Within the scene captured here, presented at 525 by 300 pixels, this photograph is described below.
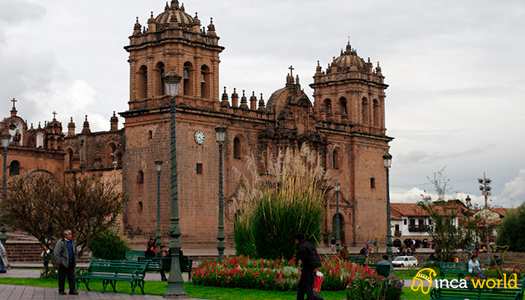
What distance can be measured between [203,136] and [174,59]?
4716 millimetres

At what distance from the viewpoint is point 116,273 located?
2244cm

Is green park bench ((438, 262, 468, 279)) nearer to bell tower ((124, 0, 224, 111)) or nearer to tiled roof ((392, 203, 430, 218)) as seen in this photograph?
bell tower ((124, 0, 224, 111))

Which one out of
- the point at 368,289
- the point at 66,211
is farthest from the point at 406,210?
the point at 368,289

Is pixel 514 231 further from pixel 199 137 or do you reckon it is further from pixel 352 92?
pixel 199 137

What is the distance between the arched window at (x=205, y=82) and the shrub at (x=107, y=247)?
70.9 feet

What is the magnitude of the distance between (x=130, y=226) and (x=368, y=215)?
20610 mm

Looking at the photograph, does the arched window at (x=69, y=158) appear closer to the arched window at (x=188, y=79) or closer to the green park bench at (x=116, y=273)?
the arched window at (x=188, y=79)

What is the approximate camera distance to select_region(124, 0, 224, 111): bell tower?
51656 millimetres

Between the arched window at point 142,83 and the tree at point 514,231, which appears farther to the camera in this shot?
the tree at point 514,231

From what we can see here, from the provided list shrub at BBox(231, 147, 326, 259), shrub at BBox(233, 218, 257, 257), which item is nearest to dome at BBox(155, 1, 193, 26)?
shrub at BBox(233, 218, 257, 257)

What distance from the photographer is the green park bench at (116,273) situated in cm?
2228

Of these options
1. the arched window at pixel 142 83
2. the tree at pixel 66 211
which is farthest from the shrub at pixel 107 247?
the arched window at pixel 142 83

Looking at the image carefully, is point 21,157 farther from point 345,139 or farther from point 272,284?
point 272,284

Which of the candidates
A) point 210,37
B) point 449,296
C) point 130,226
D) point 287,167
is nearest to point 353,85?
point 210,37
